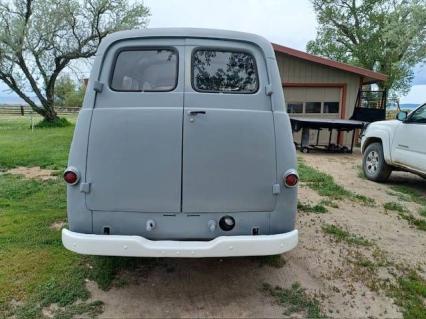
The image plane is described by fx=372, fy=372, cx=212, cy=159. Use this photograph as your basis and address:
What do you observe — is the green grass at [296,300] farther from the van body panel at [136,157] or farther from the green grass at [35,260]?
the green grass at [35,260]

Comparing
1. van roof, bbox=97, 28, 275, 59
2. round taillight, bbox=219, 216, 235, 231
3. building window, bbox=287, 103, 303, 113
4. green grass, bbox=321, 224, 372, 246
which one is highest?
van roof, bbox=97, 28, 275, 59

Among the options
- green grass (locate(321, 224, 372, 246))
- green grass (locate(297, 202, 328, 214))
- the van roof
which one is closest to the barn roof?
green grass (locate(297, 202, 328, 214))

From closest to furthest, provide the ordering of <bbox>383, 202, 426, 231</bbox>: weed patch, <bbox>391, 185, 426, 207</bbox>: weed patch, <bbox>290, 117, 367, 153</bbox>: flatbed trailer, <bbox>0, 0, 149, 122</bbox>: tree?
<bbox>383, 202, 426, 231</bbox>: weed patch → <bbox>391, 185, 426, 207</bbox>: weed patch → <bbox>290, 117, 367, 153</bbox>: flatbed trailer → <bbox>0, 0, 149, 122</bbox>: tree

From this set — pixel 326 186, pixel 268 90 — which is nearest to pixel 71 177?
pixel 268 90

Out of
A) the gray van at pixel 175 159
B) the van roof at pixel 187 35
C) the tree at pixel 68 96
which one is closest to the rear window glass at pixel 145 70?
the gray van at pixel 175 159

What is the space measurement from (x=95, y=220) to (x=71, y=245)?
9.6 inches

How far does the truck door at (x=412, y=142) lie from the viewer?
608 centimetres

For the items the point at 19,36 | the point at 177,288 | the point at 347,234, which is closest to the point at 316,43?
the point at 19,36

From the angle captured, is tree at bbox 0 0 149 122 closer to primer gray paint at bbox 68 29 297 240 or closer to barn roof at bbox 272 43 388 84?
barn roof at bbox 272 43 388 84

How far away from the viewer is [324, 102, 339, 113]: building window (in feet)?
42.8

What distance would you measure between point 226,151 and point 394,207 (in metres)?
4.05

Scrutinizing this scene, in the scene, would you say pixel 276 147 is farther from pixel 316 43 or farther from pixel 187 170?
pixel 316 43

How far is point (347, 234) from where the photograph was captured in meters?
4.51

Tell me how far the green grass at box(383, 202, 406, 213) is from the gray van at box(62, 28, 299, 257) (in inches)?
133
